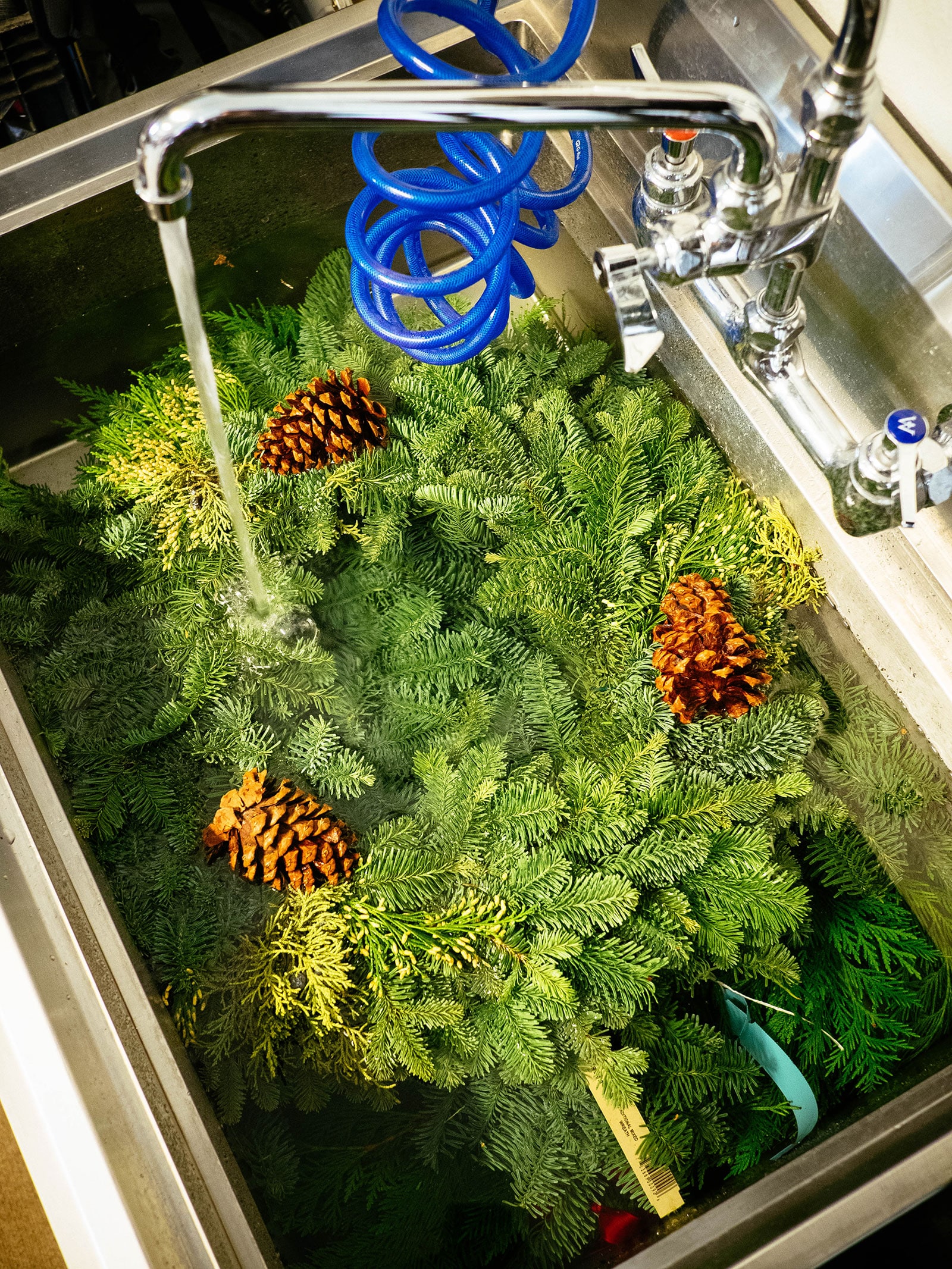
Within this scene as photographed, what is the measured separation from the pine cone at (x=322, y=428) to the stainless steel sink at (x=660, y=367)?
0.26 metres

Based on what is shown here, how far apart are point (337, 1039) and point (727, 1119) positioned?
1.07 ft

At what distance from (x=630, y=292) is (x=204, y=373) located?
0.95ft

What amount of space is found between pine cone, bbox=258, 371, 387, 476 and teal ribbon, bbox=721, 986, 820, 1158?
0.59 metres

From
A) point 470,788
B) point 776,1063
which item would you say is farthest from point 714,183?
point 776,1063

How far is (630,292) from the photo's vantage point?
59 cm

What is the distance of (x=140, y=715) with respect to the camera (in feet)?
2.72

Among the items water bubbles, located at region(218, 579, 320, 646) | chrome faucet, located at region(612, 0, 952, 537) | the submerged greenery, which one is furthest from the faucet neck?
water bubbles, located at region(218, 579, 320, 646)

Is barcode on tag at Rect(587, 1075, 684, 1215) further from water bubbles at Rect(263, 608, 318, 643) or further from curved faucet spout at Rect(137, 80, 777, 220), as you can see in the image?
curved faucet spout at Rect(137, 80, 777, 220)

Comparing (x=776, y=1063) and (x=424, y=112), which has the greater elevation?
(x=424, y=112)

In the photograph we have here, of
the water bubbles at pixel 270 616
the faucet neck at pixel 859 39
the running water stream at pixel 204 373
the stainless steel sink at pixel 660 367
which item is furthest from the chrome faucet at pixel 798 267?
the water bubbles at pixel 270 616

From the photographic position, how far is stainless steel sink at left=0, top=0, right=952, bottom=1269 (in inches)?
25.6

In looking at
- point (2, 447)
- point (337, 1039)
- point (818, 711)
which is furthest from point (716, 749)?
point (2, 447)

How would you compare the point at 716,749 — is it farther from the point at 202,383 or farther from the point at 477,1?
the point at 477,1

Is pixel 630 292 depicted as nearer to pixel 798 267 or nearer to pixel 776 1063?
pixel 798 267
